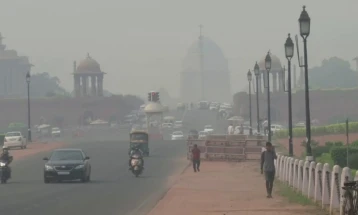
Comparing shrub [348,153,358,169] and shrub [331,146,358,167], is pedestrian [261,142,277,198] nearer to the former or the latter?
shrub [348,153,358,169]

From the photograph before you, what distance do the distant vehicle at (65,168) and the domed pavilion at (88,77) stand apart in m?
89.3

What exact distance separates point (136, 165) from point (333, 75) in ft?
508

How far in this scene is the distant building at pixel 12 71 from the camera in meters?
163

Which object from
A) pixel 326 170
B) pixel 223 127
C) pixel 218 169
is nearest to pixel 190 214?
pixel 326 170

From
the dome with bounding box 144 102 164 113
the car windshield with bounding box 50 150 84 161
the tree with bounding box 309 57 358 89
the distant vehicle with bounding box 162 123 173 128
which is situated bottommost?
the car windshield with bounding box 50 150 84 161

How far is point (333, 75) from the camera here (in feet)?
609

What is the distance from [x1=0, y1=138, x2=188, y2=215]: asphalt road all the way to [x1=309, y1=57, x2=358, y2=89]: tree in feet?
446

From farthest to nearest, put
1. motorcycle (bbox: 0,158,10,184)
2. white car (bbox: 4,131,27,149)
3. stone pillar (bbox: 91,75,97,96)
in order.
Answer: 1. stone pillar (bbox: 91,75,97,96)
2. white car (bbox: 4,131,27,149)
3. motorcycle (bbox: 0,158,10,184)

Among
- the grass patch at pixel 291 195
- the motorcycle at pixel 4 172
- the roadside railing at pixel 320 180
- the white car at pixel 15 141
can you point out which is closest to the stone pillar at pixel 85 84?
the white car at pixel 15 141

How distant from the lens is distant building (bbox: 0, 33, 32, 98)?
163m

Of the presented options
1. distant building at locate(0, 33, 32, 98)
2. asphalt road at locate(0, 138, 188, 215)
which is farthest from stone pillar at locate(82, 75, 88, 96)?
asphalt road at locate(0, 138, 188, 215)

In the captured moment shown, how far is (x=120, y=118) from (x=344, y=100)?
90.7 feet

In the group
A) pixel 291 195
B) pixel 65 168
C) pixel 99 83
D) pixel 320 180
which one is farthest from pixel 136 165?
pixel 99 83

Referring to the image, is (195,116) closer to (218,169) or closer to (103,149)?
(103,149)
